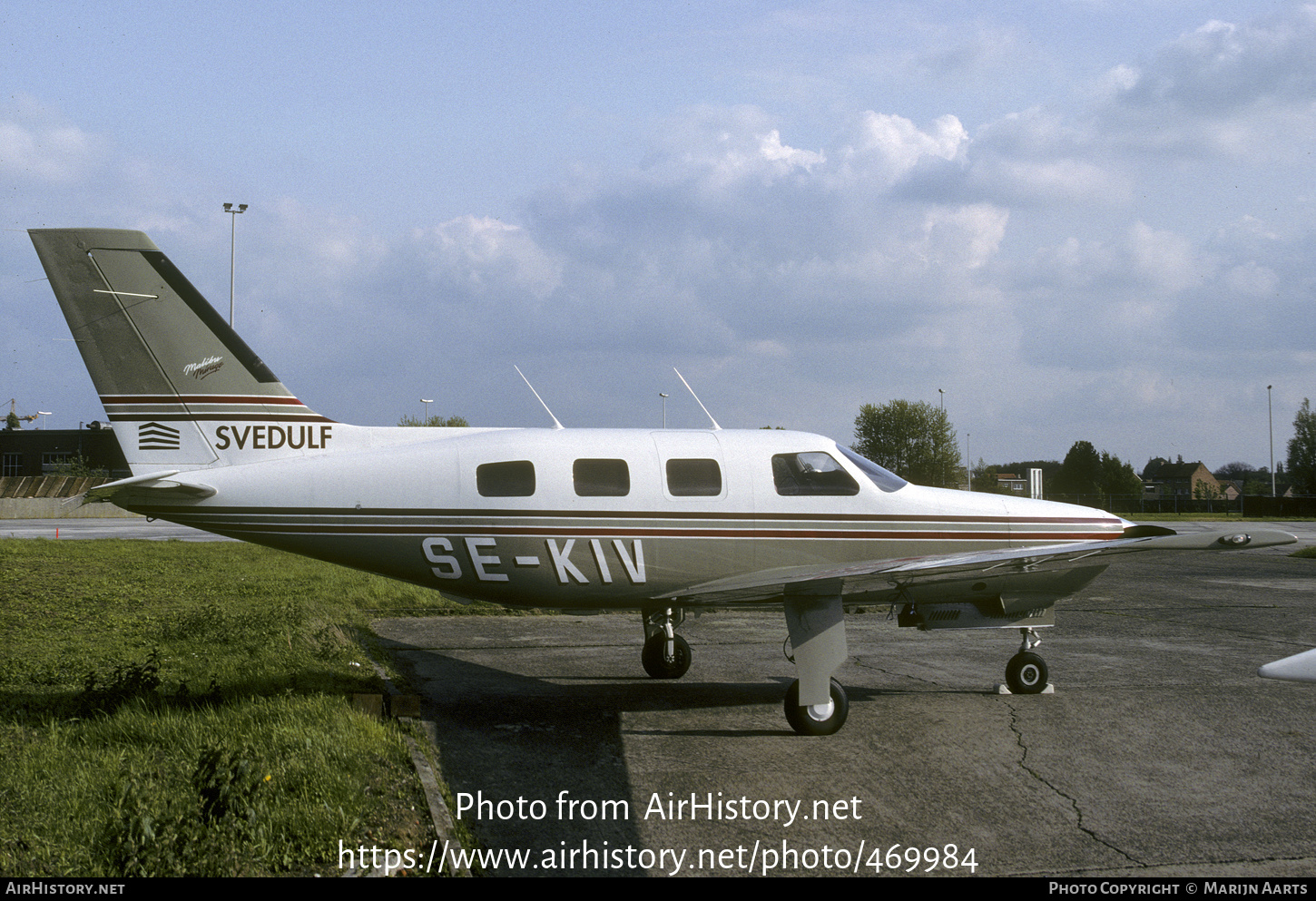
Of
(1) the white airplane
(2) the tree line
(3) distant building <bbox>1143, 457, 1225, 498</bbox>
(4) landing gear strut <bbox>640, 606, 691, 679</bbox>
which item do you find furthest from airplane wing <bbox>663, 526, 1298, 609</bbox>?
(3) distant building <bbox>1143, 457, 1225, 498</bbox>

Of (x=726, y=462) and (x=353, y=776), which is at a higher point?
(x=726, y=462)

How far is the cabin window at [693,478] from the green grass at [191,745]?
330 cm

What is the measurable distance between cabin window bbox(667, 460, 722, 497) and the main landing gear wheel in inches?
76.8

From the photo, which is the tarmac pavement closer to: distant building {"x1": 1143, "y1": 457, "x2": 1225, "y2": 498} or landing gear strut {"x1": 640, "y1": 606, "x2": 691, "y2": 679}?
landing gear strut {"x1": 640, "y1": 606, "x2": 691, "y2": 679}

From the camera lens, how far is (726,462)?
28.3 ft

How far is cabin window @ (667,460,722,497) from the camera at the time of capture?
8422 mm

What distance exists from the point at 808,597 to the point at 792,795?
2138 millimetres

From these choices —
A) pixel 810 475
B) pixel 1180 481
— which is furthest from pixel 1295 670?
pixel 1180 481

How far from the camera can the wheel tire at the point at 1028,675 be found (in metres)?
8.99

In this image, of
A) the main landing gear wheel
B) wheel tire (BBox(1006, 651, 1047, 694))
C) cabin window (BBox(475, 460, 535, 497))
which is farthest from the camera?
wheel tire (BBox(1006, 651, 1047, 694))

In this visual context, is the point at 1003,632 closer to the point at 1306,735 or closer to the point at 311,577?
the point at 1306,735

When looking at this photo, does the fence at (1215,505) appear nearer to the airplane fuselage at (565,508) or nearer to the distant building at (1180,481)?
the distant building at (1180,481)

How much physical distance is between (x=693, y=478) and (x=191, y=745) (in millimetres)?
4585
